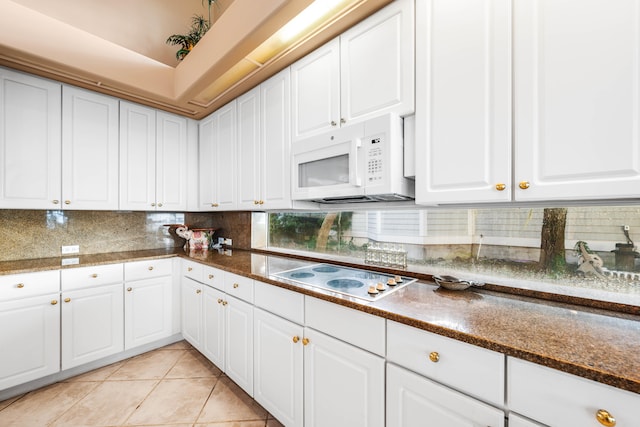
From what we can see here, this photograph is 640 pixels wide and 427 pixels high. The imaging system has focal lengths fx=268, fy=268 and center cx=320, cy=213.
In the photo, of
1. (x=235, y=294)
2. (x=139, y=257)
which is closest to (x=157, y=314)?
(x=139, y=257)

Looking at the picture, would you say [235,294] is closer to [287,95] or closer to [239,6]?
[287,95]

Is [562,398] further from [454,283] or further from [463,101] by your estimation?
[463,101]

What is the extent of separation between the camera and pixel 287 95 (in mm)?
2012

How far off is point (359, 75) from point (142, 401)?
255cm

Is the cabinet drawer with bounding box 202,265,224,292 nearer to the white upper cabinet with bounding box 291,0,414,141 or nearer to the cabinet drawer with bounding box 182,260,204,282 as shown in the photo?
the cabinet drawer with bounding box 182,260,204,282

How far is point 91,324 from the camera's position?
2150mm

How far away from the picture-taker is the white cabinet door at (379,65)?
1364 mm

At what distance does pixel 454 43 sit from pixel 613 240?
1069 millimetres

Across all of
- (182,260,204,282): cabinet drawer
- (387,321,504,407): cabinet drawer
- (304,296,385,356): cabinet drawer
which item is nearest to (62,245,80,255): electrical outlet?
(182,260,204,282): cabinet drawer

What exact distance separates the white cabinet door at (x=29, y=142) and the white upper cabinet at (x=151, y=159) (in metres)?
0.46

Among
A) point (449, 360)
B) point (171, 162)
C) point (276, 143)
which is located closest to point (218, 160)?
point (171, 162)

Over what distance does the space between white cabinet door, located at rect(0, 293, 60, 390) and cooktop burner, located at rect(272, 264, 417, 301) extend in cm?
175

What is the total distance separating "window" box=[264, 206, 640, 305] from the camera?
1.09 metres

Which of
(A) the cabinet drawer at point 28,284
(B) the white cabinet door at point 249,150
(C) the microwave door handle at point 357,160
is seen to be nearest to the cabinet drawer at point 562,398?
(C) the microwave door handle at point 357,160
